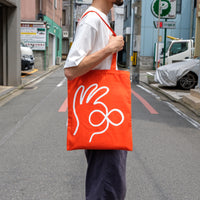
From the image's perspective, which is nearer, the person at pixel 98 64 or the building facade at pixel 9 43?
the person at pixel 98 64

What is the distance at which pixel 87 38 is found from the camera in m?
1.79

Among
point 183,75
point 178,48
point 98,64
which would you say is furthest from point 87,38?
point 178,48

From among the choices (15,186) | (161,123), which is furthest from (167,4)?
(15,186)

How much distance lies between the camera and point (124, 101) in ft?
6.05

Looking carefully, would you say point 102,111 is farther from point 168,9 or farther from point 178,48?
point 178,48

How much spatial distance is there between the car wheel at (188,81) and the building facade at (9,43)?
21.0ft

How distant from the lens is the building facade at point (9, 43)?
1262cm

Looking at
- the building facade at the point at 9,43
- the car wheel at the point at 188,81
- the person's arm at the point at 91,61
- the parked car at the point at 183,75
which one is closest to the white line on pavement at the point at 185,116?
the parked car at the point at 183,75

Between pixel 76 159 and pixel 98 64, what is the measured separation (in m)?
→ 2.68

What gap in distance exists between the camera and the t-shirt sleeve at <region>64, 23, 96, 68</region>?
1787mm

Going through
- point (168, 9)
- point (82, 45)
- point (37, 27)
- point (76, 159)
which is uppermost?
point (168, 9)

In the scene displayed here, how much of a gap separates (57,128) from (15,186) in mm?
2674

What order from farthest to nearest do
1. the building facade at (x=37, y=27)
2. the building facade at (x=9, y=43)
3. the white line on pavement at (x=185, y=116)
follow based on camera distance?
the building facade at (x=37, y=27), the building facade at (x=9, y=43), the white line on pavement at (x=185, y=116)

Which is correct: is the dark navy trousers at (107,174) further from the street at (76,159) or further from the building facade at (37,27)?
the building facade at (37,27)
